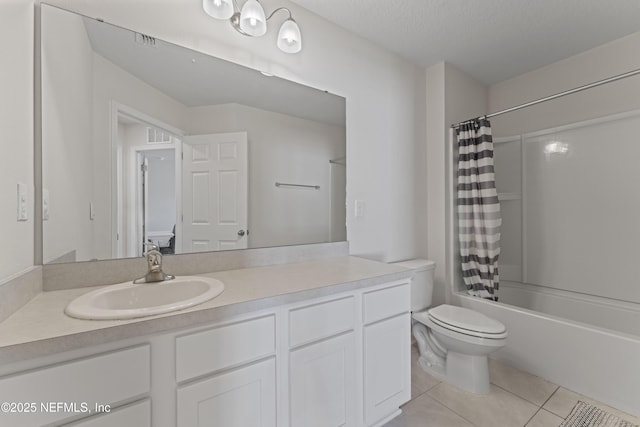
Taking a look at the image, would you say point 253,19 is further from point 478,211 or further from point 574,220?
point 574,220

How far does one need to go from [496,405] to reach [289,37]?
7.84ft

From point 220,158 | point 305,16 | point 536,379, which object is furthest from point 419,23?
point 536,379

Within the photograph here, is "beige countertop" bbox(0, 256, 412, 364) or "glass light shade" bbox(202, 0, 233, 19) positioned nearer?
"beige countertop" bbox(0, 256, 412, 364)

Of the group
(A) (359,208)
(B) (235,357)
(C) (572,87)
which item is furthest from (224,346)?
(C) (572,87)

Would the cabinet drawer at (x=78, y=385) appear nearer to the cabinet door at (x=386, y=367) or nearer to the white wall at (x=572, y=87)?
the cabinet door at (x=386, y=367)

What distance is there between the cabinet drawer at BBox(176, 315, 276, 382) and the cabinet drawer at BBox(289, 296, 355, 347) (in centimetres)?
9

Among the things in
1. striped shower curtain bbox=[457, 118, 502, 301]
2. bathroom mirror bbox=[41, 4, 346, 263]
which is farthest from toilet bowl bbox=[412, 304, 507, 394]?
bathroom mirror bbox=[41, 4, 346, 263]

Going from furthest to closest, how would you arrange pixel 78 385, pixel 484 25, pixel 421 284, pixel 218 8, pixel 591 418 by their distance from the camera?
pixel 421 284
pixel 484 25
pixel 591 418
pixel 218 8
pixel 78 385

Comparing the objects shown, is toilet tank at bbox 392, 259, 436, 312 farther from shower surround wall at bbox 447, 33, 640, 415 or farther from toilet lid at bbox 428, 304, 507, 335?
shower surround wall at bbox 447, 33, 640, 415

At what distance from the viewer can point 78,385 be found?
67 cm

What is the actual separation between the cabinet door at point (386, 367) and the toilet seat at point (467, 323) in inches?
16.5

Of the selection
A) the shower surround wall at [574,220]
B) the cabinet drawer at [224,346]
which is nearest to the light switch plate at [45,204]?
the cabinet drawer at [224,346]

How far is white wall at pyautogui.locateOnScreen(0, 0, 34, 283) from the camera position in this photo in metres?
0.82

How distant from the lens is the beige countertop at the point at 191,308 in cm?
64
